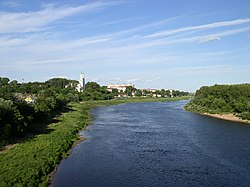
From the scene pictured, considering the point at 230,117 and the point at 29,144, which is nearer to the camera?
the point at 29,144

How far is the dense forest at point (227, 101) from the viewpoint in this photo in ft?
184

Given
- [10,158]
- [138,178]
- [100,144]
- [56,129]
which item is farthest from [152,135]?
[10,158]

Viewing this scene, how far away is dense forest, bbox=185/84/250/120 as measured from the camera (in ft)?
184

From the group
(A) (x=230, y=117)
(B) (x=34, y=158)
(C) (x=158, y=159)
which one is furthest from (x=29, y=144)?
(A) (x=230, y=117)

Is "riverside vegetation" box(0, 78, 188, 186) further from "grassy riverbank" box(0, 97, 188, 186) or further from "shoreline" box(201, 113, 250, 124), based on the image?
Answer: "shoreline" box(201, 113, 250, 124)

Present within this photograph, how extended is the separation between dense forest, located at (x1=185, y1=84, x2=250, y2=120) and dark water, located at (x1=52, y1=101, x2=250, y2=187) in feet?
53.8

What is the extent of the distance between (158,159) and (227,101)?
4427cm

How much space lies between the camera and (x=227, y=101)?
6544cm

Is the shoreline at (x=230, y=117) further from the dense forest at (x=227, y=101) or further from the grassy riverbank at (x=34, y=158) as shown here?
the grassy riverbank at (x=34, y=158)

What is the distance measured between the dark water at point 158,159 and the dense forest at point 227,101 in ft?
53.8

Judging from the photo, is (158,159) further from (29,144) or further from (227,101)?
(227,101)

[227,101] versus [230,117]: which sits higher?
[227,101]

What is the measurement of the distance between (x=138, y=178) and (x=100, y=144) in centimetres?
1154

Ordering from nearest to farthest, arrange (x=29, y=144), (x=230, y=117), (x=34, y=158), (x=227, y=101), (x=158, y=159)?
1. (x=34, y=158)
2. (x=158, y=159)
3. (x=29, y=144)
4. (x=230, y=117)
5. (x=227, y=101)
